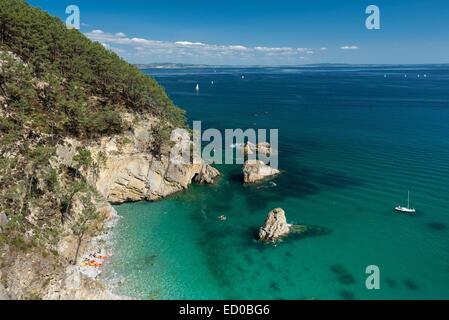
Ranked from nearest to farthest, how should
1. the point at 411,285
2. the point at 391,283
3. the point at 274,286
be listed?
the point at 274,286 → the point at 411,285 → the point at 391,283

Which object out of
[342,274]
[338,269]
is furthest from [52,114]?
[342,274]

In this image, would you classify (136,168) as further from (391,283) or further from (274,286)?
(391,283)

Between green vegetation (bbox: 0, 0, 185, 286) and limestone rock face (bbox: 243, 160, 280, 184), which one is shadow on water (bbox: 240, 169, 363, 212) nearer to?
limestone rock face (bbox: 243, 160, 280, 184)

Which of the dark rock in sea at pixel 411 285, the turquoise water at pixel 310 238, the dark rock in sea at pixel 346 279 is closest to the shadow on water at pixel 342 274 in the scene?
the dark rock in sea at pixel 346 279

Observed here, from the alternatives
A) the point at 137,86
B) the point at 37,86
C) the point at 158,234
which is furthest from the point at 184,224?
the point at 37,86

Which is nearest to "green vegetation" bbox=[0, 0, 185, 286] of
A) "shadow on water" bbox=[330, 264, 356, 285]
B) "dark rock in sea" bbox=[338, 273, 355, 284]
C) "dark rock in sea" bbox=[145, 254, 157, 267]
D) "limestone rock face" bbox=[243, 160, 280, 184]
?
"dark rock in sea" bbox=[145, 254, 157, 267]

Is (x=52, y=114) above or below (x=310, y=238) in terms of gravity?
above

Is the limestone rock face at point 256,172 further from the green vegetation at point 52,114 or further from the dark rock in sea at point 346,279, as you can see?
the dark rock in sea at point 346,279
